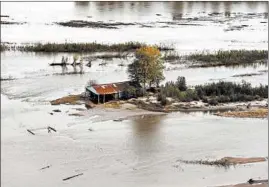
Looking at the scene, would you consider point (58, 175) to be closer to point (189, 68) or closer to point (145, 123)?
point (145, 123)

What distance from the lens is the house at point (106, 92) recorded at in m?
21.5

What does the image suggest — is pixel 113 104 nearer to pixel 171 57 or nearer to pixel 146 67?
pixel 146 67

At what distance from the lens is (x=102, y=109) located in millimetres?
20562

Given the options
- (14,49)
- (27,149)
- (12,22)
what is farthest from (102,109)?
(12,22)

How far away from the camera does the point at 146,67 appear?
22.3 metres

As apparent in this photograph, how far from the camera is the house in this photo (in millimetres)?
21547

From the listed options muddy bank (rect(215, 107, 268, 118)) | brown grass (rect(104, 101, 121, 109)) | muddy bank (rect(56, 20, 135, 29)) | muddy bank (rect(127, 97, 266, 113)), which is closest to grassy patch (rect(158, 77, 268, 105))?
muddy bank (rect(127, 97, 266, 113))

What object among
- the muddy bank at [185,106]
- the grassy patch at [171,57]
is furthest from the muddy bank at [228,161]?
the grassy patch at [171,57]

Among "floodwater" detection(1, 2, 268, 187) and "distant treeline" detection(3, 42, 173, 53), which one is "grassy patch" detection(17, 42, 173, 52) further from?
"floodwater" detection(1, 2, 268, 187)

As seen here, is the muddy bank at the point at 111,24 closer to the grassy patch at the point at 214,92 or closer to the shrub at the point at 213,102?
the grassy patch at the point at 214,92

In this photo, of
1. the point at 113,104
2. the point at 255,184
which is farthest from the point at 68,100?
the point at 255,184

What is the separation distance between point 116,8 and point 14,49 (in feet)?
93.0

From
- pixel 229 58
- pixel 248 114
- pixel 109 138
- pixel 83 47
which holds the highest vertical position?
pixel 83 47

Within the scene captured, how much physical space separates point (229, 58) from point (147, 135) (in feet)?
49.5
